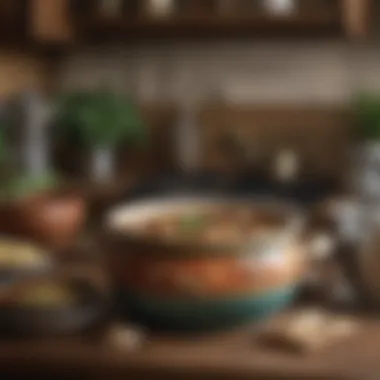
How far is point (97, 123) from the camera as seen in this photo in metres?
3.07

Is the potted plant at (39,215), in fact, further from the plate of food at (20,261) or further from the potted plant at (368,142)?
the potted plant at (368,142)

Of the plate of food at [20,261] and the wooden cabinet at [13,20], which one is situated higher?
the wooden cabinet at [13,20]

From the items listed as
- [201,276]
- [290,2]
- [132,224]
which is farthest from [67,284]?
[290,2]

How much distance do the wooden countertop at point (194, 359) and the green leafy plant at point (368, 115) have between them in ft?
6.12

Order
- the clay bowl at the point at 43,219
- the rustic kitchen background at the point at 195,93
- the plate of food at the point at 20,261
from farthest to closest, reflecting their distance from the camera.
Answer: the rustic kitchen background at the point at 195,93 → the clay bowl at the point at 43,219 → the plate of food at the point at 20,261

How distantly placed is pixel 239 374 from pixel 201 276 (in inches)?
5.7

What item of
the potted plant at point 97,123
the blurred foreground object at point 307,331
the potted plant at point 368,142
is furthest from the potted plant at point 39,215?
the potted plant at point 97,123

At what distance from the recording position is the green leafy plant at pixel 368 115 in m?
2.96

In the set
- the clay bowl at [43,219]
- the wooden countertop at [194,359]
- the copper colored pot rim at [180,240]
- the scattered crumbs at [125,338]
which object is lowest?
the wooden countertop at [194,359]

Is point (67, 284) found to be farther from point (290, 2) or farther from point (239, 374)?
point (290, 2)

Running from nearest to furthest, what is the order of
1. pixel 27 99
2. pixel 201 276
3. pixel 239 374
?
1. pixel 239 374
2. pixel 201 276
3. pixel 27 99

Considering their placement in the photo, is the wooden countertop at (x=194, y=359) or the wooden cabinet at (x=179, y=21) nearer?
the wooden countertop at (x=194, y=359)

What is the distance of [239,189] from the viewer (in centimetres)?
297

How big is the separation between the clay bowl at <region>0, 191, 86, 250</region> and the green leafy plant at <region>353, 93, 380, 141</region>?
1521 millimetres
